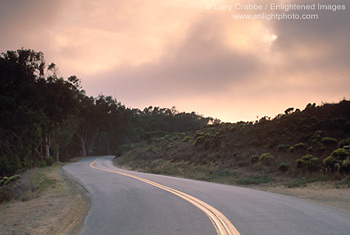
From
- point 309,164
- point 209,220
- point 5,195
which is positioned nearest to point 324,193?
point 309,164

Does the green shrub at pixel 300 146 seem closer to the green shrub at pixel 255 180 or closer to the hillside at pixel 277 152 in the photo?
the hillside at pixel 277 152

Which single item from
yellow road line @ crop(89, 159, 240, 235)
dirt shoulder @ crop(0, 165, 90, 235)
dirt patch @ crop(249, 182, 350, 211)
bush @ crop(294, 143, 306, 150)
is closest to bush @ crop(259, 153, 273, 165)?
bush @ crop(294, 143, 306, 150)

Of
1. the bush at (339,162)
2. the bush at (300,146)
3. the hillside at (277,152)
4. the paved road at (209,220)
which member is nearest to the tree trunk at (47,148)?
the hillside at (277,152)

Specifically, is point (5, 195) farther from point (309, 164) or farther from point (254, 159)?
point (309, 164)

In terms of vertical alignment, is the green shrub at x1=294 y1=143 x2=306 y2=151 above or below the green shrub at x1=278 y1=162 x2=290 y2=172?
above

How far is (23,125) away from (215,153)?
20.8m

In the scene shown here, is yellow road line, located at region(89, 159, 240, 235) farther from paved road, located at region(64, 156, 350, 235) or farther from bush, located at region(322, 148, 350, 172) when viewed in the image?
bush, located at region(322, 148, 350, 172)

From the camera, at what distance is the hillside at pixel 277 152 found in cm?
1612

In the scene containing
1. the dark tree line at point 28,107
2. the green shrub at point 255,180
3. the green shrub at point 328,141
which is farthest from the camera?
the dark tree line at point 28,107

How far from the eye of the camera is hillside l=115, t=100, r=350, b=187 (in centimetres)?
1612

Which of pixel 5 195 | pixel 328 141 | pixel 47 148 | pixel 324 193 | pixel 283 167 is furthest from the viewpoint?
pixel 47 148

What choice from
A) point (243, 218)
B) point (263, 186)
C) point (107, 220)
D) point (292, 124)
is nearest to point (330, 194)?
point (263, 186)

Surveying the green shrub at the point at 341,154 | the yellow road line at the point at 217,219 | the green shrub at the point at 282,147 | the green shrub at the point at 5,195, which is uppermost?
the green shrub at the point at 282,147

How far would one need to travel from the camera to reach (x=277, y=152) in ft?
72.3
